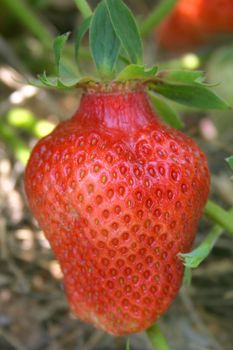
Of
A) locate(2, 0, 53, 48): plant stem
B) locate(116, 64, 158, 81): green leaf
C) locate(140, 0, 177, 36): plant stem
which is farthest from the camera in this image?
locate(2, 0, 53, 48): plant stem

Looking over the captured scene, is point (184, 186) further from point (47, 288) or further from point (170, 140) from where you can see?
point (47, 288)

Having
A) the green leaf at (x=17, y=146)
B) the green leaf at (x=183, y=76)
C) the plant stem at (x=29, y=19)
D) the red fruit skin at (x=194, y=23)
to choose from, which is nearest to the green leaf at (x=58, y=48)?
the green leaf at (x=183, y=76)

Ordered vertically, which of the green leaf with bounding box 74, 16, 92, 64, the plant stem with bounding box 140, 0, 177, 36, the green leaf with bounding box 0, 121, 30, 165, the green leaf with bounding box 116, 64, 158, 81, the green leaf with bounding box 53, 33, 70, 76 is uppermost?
the plant stem with bounding box 140, 0, 177, 36

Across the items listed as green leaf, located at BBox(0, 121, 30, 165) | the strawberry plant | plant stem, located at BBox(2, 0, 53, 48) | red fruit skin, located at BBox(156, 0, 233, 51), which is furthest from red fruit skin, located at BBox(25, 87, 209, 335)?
red fruit skin, located at BBox(156, 0, 233, 51)

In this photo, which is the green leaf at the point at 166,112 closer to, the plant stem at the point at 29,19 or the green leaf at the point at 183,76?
the green leaf at the point at 183,76

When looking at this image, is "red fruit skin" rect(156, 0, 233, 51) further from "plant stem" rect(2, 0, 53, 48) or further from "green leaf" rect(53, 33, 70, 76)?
"green leaf" rect(53, 33, 70, 76)

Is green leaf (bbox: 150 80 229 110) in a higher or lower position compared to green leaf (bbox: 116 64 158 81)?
lower

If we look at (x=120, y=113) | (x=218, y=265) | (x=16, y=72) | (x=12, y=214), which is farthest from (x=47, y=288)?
(x=120, y=113)
